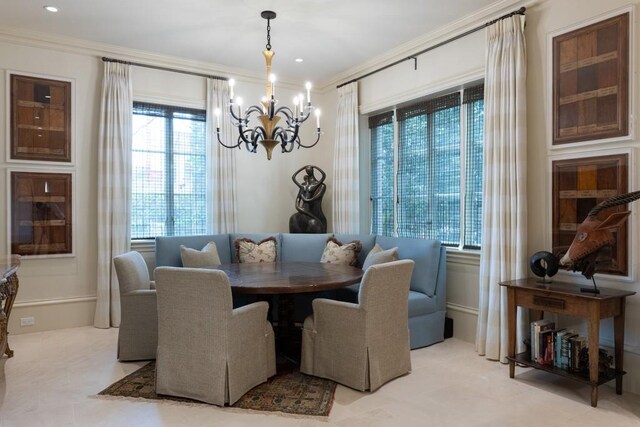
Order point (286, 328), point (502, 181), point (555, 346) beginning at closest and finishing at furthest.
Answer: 1. point (555, 346)
2. point (502, 181)
3. point (286, 328)

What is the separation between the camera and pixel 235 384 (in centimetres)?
274

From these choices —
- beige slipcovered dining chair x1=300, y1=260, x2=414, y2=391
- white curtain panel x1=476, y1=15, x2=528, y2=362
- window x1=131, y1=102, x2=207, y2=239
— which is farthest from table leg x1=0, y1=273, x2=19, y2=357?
white curtain panel x1=476, y1=15, x2=528, y2=362

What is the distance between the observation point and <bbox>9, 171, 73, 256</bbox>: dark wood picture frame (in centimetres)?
435

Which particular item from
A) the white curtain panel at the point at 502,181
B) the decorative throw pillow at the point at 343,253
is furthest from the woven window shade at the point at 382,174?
the white curtain panel at the point at 502,181

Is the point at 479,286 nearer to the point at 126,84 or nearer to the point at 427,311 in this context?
the point at 427,311

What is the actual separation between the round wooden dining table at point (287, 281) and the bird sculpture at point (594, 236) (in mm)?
1525

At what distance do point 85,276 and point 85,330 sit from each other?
1.92ft

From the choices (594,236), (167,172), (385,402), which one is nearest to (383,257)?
(385,402)

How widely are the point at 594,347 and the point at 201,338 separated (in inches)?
98.4

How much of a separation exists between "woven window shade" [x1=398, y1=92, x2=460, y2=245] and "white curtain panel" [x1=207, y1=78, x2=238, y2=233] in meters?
2.11

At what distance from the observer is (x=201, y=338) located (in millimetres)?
2691

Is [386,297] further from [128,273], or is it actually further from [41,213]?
[41,213]

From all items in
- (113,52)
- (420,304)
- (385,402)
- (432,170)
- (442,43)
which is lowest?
(385,402)

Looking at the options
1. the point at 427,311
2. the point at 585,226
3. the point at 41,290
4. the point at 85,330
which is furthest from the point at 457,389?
the point at 41,290
